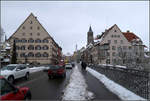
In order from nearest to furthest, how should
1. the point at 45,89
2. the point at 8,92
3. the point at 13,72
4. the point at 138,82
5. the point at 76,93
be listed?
the point at 8,92, the point at 138,82, the point at 76,93, the point at 45,89, the point at 13,72

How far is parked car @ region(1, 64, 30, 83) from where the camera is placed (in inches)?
478

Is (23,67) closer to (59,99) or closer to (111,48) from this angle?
(59,99)

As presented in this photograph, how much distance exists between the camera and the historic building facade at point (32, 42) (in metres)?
54.3

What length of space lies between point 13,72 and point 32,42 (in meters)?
43.9

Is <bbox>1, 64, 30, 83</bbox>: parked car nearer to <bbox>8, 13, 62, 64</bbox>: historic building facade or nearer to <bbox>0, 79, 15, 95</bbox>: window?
<bbox>0, 79, 15, 95</bbox>: window

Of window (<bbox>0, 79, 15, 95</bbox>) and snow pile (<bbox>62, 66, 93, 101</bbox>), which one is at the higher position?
window (<bbox>0, 79, 15, 95</bbox>)

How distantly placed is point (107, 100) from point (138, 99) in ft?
4.91

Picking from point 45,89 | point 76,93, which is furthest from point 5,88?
point 45,89

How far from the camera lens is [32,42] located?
55031 mm

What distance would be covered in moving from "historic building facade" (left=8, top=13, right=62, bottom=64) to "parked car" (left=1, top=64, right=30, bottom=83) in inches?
1566

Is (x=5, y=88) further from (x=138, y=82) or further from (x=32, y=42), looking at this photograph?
(x=32, y=42)

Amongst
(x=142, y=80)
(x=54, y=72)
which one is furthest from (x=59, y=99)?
(x=54, y=72)

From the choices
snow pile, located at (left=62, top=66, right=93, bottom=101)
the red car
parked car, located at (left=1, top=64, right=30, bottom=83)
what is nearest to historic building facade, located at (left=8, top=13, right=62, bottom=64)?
parked car, located at (left=1, top=64, right=30, bottom=83)

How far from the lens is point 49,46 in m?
55.4
